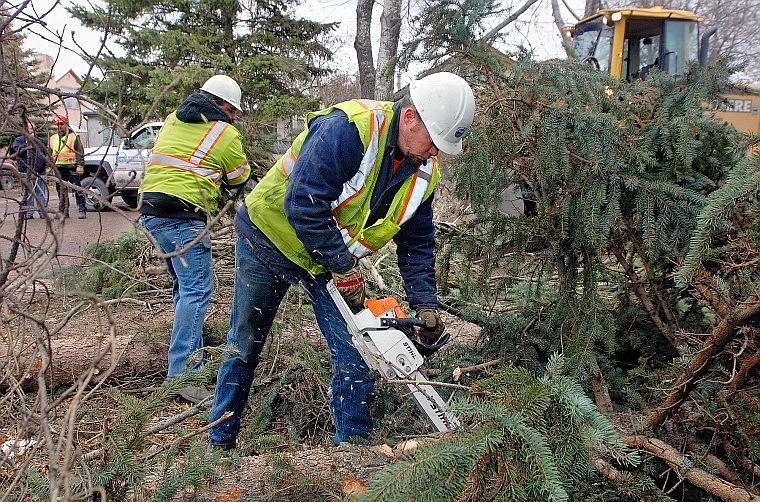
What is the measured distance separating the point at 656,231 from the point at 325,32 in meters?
11.1

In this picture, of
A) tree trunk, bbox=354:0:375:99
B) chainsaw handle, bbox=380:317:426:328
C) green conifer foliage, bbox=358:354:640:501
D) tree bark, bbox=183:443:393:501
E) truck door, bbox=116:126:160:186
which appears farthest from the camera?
tree trunk, bbox=354:0:375:99

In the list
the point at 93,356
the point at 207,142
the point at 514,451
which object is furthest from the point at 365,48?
the point at 514,451

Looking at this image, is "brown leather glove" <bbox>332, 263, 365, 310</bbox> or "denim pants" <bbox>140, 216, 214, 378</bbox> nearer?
"brown leather glove" <bbox>332, 263, 365, 310</bbox>

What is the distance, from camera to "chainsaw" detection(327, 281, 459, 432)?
8.36 ft

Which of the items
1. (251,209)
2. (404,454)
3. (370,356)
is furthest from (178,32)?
(404,454)

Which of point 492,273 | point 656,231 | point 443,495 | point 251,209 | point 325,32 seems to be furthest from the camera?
point 325,32

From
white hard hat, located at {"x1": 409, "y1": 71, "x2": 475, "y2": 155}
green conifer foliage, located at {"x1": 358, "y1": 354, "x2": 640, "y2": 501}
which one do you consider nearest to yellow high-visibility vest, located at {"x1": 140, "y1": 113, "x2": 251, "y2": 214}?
white hard hat, located at {"x1": 409, "y1": 71, "x2": 475, "y2": 155}

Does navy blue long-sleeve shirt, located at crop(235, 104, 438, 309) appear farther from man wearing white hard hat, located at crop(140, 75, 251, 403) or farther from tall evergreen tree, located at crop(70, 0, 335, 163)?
tall evergreen tree, located at crop(70, 0, 335, 163)

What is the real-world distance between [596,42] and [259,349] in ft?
24.2

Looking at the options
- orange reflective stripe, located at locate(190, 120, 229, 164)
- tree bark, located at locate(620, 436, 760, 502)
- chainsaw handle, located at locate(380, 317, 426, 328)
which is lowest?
tree bark, located at locate(620, 436, 760, 502)

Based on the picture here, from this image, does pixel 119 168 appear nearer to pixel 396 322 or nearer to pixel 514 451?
pixel 396 322

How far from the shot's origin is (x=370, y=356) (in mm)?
2750

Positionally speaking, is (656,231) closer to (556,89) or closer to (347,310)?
(556,89)

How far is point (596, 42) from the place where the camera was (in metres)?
8.48
